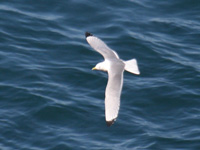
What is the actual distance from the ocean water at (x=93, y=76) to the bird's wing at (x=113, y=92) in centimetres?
220

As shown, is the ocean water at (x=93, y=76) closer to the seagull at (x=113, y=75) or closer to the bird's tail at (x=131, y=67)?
the seagull at (x=113, y=75)

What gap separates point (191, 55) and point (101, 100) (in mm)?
3376

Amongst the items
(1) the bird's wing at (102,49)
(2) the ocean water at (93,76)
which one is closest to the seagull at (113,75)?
(1) the bird's wing at (102,49)

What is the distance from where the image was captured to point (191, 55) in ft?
60.3

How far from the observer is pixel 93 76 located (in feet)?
56.6

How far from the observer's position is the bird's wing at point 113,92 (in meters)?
12.6

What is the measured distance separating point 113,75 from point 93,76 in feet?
11.8

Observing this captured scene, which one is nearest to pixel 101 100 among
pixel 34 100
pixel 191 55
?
pixel 34 100

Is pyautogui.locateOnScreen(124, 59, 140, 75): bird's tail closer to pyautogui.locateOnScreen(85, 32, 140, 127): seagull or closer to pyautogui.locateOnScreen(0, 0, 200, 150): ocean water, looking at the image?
pyautogui.locateOnScreen(85, 32, 140, 127): seagull

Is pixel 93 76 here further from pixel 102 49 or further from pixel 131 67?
Answer: pixel 131 67

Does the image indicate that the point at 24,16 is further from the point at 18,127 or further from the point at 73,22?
the point at 18,127

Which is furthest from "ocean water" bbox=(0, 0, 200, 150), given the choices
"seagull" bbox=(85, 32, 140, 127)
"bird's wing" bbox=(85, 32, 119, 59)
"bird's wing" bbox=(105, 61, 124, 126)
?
"bird's wing" bbox=(105, 61, 124, 126)

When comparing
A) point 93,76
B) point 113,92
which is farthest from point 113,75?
point 93,76

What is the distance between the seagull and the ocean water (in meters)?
1.91
